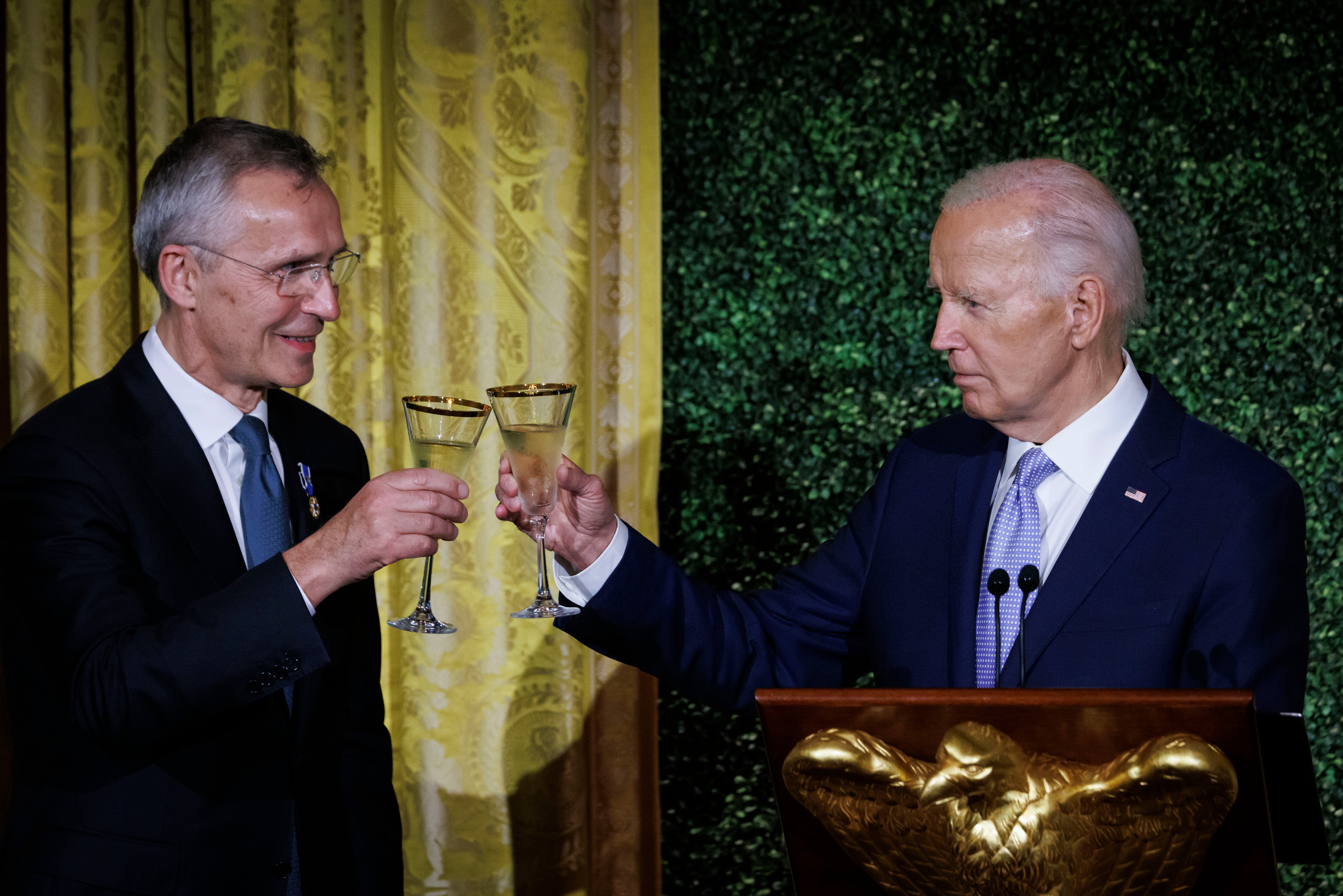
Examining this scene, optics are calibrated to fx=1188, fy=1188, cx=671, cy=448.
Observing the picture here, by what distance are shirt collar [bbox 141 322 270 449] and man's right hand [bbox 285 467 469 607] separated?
0.34 m

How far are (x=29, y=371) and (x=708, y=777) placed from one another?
1.98 meters

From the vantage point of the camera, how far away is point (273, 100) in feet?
9.19

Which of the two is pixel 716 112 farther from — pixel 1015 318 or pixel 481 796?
pixel 481 796

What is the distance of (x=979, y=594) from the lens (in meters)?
1.82

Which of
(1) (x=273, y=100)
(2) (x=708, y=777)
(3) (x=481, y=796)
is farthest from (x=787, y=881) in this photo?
(1) (x=273, y=100)

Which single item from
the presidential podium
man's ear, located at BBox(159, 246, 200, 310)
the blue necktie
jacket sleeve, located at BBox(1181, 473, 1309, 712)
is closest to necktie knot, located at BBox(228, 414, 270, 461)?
the blue necktie

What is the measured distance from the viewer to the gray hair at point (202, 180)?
179cm

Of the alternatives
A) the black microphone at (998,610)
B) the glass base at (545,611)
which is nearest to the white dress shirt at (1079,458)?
the black microphone at (998,610)

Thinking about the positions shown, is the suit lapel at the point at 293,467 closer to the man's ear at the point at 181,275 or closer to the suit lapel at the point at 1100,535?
the man's ear at the point at 181,275

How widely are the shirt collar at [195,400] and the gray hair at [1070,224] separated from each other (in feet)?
3.88

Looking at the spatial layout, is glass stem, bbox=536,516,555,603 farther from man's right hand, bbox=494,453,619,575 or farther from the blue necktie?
the blue necktie

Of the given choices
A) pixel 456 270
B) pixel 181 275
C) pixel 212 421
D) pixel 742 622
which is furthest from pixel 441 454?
pixel 456 270

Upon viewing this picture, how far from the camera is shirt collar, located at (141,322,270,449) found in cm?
181

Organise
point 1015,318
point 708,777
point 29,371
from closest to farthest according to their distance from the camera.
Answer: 1. point 1015,318
2. point 29,371
3. point 708,777
